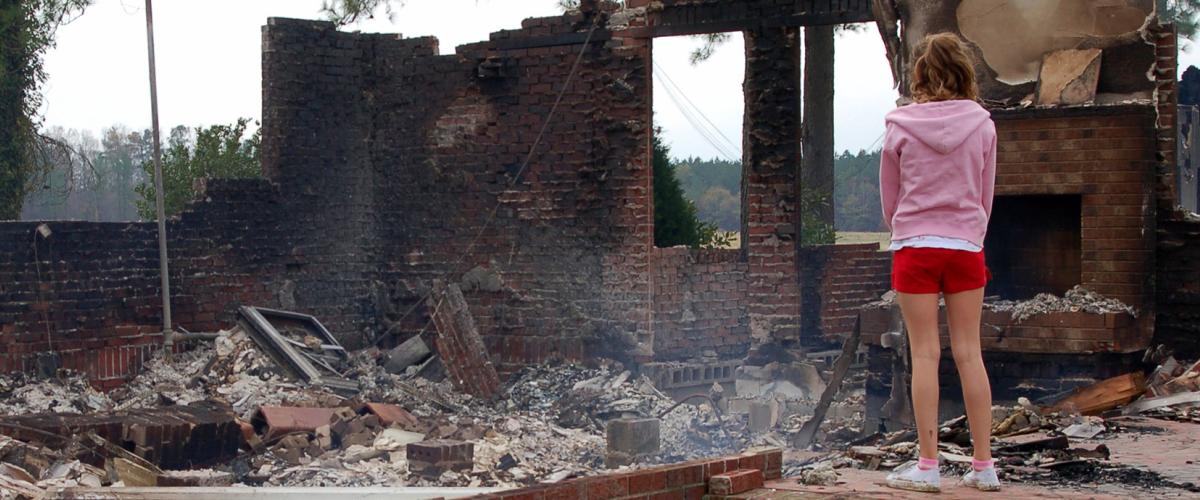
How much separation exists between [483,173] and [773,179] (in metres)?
2.89

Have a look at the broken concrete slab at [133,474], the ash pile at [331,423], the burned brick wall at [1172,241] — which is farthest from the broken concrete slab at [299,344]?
the burned brick wall at [1172,241]

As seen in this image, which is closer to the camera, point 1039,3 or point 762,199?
point 1039,3

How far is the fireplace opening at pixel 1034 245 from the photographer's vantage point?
9023mm

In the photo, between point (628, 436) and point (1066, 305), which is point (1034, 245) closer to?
point (1066, 305)

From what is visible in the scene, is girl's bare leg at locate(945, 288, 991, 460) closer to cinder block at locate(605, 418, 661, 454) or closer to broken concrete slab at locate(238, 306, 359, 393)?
cinder block at locate(605, 418, 661, 454)

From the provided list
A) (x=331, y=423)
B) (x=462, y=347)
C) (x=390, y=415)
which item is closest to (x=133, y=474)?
(x=331, y=423)

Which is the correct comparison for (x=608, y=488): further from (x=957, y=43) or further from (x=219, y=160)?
(x=219, y=160)

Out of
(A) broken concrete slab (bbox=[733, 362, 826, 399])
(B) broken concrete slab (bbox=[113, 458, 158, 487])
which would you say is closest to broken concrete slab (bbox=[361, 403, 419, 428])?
(B) broken concrete slab (bbox=[113, 458, 158, 487])

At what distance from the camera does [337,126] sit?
1345cm

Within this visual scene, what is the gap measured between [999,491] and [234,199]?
9556mm

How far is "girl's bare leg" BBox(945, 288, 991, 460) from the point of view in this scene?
14.3ft

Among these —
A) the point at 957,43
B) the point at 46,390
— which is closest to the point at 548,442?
the point at 46,390

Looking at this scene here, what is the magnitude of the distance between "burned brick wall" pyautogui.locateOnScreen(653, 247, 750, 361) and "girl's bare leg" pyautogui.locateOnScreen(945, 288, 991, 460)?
7.92m

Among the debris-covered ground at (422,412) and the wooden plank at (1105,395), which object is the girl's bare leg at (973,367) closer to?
the wooden plank at (1105,395)
